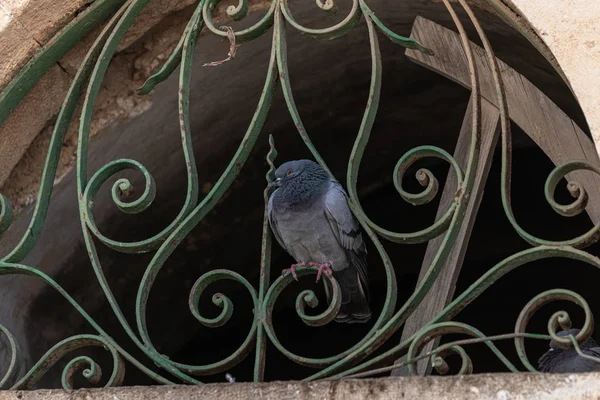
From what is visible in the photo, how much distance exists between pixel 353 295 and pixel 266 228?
1.81 feet

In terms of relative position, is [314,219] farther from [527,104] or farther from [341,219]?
[527,104]

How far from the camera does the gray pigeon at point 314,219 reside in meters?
2.86

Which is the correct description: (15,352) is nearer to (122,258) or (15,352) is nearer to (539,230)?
(122,258)

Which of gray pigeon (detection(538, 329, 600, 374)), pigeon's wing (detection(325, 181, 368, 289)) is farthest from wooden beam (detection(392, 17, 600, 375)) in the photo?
gray pigeon (detection(538, 329, 600, 374))

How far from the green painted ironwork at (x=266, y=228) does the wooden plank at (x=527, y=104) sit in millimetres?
471

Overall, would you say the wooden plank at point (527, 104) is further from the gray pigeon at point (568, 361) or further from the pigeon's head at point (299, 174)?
the pigeon's head at point (299, 174)

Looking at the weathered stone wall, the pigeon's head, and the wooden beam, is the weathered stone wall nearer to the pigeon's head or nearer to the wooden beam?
the wooden beam

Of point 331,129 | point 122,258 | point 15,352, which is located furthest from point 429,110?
point 15,352

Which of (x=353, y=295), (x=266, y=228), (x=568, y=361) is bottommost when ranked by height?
(x=568, y=361)

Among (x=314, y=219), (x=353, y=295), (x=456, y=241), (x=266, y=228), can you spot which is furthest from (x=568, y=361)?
(x=266, y=228)

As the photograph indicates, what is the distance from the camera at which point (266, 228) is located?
264 centimetres

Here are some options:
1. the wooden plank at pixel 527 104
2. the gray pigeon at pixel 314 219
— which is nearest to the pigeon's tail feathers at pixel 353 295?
the gray pigeon at pixel 314 219

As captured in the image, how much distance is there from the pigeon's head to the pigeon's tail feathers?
1.03ft

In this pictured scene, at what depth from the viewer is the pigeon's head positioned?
114 inches
